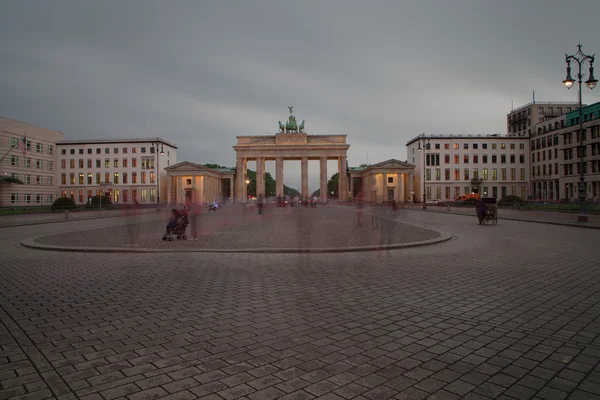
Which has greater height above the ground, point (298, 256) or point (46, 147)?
point (46, 147)

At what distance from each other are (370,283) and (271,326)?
3085mm

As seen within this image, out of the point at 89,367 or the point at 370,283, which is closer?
the point at 89,367

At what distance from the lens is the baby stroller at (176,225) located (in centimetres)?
1515

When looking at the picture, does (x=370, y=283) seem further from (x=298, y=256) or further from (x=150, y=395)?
(x=150, y=395)

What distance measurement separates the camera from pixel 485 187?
95.2 metres

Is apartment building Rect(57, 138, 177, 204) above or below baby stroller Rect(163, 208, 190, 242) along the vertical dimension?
above

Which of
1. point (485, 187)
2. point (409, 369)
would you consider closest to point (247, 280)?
point (409, 369)

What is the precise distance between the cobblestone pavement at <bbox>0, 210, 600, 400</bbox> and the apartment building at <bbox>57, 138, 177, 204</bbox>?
93.4 m

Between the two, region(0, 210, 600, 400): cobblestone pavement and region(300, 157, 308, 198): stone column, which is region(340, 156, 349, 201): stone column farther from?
region(0, 210, 600, 400): cobblestone pavement

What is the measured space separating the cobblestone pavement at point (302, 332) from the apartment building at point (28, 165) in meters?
65.9

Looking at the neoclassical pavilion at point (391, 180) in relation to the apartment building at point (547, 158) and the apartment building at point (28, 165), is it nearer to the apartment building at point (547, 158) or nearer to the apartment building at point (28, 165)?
the apartment building at point (547, 158)

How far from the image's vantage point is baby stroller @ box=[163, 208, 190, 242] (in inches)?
596

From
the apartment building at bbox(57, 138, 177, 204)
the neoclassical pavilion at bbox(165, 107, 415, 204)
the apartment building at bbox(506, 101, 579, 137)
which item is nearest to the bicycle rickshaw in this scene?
the neoclassical pavilion at bbox(165, 107, 415, 204)

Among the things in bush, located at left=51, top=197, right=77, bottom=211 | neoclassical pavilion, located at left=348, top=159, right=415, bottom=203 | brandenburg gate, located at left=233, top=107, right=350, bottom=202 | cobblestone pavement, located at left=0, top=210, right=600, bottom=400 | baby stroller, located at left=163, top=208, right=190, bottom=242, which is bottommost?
cobblestone pavement, located at left=0, top=210, right=600, bottom=400
